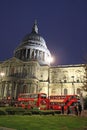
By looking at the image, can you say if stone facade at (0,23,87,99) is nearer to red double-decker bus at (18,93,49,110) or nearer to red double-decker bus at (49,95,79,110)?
red double-decker bus at (18,93,49,110)

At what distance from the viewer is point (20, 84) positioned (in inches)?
3044

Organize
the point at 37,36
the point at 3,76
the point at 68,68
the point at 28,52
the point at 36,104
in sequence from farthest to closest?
the point at 37,36 < the point at 28,52 < the point at 68,68 < the point at 3,76 < the point at 36,104

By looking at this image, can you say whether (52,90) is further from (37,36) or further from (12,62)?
(37,36)

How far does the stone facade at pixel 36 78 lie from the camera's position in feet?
250

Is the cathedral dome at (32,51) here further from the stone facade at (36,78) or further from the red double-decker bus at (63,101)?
the red double-decker bus at (63,101)

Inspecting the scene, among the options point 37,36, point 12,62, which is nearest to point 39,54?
point 37,36

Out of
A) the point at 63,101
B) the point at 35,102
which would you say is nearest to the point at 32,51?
the point at 35,102

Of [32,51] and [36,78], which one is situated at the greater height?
[32,51]

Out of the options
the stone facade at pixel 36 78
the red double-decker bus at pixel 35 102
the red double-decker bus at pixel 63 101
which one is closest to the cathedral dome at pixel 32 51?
the stone facade at pixel 36 78

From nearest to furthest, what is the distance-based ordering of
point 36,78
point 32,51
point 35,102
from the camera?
1. point 35,102
2. point 36,78
3. point 32,51

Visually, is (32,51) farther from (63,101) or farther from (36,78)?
(63,101)

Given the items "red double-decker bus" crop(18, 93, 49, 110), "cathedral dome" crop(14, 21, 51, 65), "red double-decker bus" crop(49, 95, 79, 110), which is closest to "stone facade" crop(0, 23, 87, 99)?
"cathedral dome" crop(14, 21, 51, 65)

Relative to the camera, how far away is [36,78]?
79438 mm

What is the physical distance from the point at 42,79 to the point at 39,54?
20960 mm
